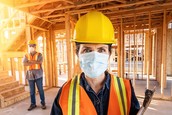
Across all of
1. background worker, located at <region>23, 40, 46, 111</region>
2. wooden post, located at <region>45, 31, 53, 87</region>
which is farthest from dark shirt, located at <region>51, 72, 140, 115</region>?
wooden post, located at <region>45, 31, 53, 87</region>

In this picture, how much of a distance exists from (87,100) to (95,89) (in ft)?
0.42

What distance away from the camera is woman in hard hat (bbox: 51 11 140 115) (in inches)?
36.0

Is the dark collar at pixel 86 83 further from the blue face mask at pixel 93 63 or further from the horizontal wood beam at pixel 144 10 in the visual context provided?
the horizontal wood beam at pixel 144 10

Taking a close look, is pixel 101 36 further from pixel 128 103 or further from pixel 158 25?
pixel 158 25

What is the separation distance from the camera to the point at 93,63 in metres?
1.09

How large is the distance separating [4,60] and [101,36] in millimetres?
4986

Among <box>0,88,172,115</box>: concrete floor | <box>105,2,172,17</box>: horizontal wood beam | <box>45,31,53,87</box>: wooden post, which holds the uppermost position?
<box>105,2,172,17</box>: horizontal wood beam

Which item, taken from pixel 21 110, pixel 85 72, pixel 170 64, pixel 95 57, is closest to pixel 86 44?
pixel 95 57

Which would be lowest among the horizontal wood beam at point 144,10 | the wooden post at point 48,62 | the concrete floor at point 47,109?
the concrete floor at point 47,109

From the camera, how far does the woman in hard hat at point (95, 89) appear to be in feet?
3.00

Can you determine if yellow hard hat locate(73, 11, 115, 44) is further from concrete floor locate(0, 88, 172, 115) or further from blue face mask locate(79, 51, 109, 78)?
concrete floor locate(0, 88, 172, 115)

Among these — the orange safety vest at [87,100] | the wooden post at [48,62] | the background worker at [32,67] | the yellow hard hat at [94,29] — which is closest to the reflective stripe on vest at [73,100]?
the orange safety vest at [87,100]

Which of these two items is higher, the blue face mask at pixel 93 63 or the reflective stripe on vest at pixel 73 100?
the blue face mask at pixel 93 63

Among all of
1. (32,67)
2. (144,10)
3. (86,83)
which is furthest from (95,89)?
(144,10)
